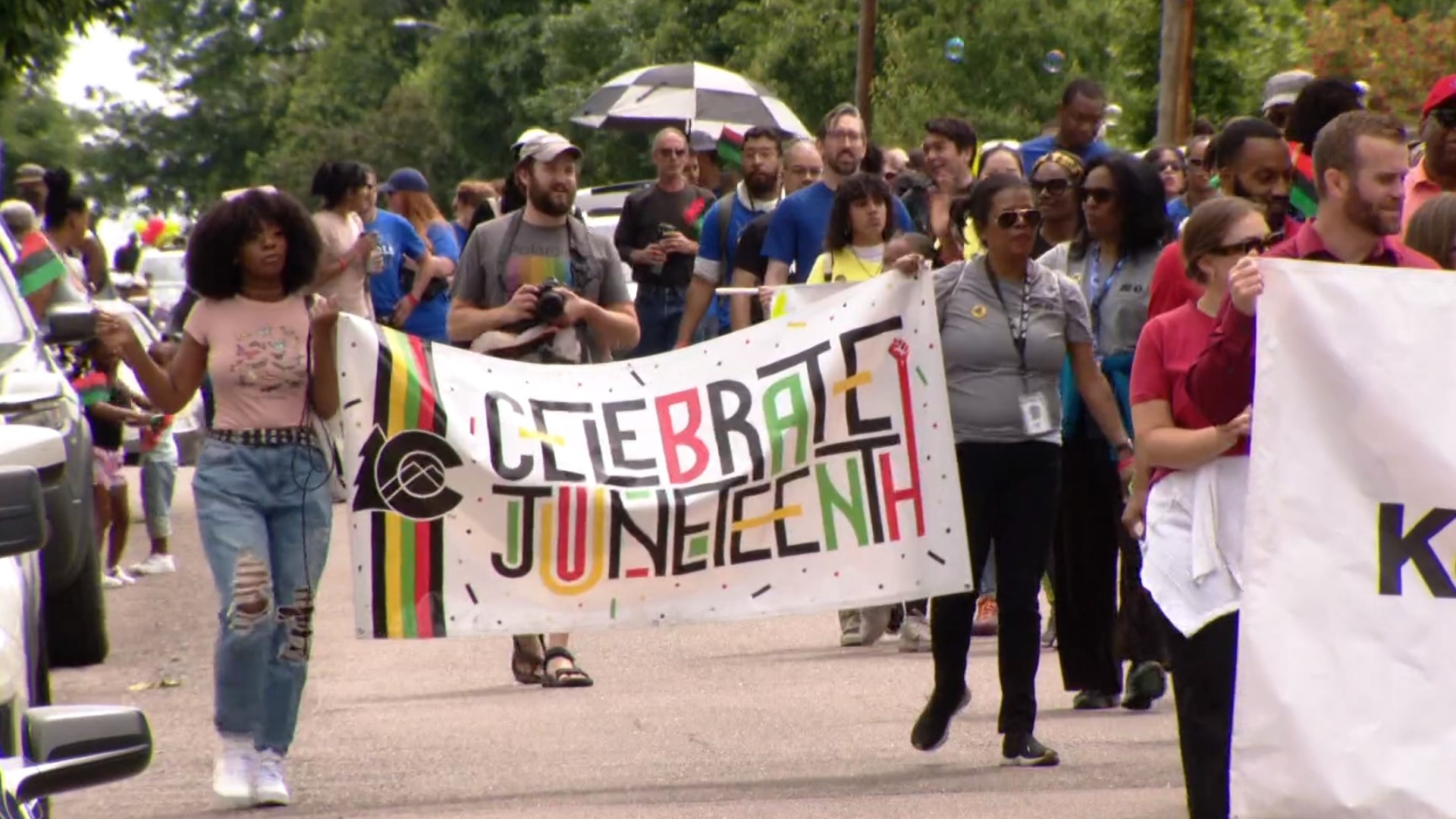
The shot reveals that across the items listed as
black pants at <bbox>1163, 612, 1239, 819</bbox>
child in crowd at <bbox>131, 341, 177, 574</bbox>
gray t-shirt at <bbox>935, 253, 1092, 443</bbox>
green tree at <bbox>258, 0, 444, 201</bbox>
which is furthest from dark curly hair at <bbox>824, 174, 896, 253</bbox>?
green tree at <bbox>258, 0, 444, 201</bbox>

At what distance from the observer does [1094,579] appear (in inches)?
376

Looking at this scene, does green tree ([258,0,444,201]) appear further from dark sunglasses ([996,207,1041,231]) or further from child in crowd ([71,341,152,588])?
dark sunglasses ([996,207,1041,231])

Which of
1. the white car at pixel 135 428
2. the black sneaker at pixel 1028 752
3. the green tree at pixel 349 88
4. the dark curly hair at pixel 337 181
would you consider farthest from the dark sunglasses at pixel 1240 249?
the green tree at pixel 349 88

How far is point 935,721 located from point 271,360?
2.24m

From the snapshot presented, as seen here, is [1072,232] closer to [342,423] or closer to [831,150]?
[831,150]

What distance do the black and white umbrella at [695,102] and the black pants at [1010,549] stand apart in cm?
1323

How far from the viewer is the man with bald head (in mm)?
14156

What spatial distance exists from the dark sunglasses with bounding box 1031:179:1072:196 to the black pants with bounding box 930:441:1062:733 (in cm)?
217

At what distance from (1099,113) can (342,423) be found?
503cm

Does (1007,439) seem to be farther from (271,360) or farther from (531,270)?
(531,270)

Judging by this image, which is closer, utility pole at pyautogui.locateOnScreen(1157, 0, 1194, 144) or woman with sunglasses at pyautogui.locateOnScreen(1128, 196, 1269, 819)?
woman with sunglasses at pyautogui.locateOnScreen(1128, 196, 1269, 819)

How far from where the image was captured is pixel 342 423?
8336 mm

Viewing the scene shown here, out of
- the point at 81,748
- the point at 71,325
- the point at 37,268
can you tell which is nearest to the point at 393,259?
the point at 37,268

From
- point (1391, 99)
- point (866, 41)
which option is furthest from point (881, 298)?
point (1391, 99)
